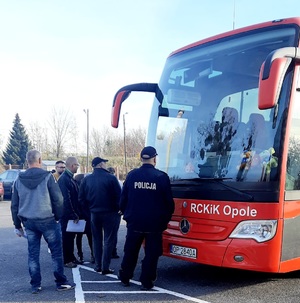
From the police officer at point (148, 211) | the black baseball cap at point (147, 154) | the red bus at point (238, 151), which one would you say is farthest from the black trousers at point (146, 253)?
the black baseball cap at point (147, 154)

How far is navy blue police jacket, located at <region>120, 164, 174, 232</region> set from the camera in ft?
18.1

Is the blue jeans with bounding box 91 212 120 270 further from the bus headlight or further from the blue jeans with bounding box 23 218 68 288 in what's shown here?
the bus headlight

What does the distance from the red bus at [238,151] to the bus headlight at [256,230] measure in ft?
0.04

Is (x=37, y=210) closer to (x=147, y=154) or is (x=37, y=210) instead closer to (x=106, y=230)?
(x=106, y=230)

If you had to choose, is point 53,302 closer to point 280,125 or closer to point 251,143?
point 251,143

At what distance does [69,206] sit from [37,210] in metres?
1.64

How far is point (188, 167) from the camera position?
228 inches

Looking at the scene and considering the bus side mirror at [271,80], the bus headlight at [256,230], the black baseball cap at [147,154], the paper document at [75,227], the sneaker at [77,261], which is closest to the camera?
the bus side mirror at [271,80]

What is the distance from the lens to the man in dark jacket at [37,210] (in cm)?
555

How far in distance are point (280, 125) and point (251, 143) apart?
0.41m

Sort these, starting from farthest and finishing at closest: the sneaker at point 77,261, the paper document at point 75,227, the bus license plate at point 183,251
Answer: the sneaker at point 77,261
the paper document at point 75,227
the bus license plate at point 183,251

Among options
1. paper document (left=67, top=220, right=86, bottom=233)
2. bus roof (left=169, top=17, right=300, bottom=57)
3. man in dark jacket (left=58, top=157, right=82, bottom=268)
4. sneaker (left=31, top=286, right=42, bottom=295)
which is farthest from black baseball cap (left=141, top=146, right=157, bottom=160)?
sneaker (left=31, top=286, right=42, bottom=295)

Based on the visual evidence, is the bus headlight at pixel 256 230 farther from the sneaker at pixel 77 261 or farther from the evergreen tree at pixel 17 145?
the evergreen tree at pixel 17 145

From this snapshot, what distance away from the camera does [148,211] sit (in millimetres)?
5535
